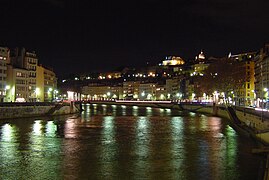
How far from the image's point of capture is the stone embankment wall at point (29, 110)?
56344 mm

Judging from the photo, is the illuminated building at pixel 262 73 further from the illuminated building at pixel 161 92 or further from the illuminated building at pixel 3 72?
the illuminated building at pixel 161 92

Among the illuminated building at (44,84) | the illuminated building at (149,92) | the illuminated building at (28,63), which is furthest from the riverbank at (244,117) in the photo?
the illuminated building at (149,92)

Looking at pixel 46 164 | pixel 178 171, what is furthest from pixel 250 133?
pixel 46 164

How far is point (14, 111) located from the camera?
57938mm

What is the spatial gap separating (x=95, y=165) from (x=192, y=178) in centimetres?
595

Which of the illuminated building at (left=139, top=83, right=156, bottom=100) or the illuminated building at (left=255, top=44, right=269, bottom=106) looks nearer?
the illuminated building at (left=255, top=44, right=269, bottom=106)

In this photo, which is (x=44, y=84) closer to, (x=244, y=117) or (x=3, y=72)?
(x=3, y=72)

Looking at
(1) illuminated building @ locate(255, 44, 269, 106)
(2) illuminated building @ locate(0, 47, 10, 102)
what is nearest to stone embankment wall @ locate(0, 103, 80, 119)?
(2) illuminated building @ locate(0, 47, 10, 102)

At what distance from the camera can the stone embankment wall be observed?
5634 centimetres

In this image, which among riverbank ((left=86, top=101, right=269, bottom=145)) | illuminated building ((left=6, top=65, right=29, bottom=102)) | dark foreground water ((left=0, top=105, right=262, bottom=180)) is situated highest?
illuminated building ((left=6, top=65, right=29, bottom=102))

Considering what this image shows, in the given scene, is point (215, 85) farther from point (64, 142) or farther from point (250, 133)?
point (64, 142)

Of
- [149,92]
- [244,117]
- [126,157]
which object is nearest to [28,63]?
[244,117]

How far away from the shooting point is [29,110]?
204 ft

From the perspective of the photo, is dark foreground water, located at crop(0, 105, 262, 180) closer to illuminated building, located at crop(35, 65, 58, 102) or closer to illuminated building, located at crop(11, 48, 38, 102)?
illuminated building, located at crop(11, 48, 38, 102)
